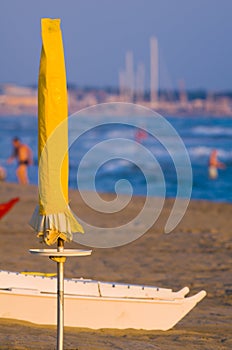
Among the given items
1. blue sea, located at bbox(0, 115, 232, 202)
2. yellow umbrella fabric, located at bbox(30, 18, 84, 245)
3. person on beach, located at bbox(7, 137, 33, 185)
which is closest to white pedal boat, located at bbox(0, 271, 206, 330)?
yellow umbrella fabric, located at bbox(30, 18, 84, 245)

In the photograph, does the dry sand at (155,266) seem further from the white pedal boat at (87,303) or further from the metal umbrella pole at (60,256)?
the metal umbrella pole at (60,256)

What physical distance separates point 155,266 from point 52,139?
6970mm

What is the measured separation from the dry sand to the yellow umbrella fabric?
5.17ft

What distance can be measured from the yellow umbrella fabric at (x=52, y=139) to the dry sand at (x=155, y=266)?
62.0 inches

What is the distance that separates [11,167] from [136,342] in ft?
→ 96.6

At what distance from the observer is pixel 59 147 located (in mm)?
5297

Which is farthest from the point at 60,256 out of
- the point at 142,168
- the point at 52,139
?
the point at 142,168

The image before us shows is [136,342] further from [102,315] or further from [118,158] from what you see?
[118,158]

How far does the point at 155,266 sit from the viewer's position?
39.4 ft

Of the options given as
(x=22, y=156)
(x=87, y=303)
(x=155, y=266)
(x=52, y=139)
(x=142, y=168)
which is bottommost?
(x=87, y=303)

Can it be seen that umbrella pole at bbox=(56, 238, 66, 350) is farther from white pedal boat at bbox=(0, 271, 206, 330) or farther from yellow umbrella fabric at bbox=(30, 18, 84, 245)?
white pedal boat at bbox=(0, 271, 206, 330)

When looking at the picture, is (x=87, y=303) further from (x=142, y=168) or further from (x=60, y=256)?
(x=142, y=168)

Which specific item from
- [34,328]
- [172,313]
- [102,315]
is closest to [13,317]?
[34,328]

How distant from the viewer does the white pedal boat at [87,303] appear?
7324 millimetres
